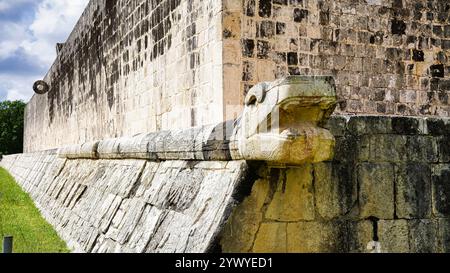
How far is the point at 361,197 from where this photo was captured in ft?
10.4

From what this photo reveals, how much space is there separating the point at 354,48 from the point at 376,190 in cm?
579

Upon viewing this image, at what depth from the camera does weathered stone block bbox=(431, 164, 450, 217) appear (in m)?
3.38

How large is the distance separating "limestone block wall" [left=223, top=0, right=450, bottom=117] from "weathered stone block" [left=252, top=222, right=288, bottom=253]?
4.66 metres

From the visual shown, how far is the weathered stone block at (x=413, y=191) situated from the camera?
3.27m

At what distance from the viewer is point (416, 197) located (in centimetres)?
332

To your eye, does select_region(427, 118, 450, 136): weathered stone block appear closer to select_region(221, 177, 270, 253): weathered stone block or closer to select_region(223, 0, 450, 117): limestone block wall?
select_region(221, 177, 270, 253): weathered stone block

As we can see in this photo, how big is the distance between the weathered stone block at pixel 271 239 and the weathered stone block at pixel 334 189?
244 mm

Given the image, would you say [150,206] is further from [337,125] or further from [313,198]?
[337,125]

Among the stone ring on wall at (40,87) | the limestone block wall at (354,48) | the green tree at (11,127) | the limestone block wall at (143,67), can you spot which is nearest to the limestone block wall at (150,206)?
the limestone block wall at (143,67)

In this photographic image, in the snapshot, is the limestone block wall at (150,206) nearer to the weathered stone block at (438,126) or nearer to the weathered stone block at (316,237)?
the weathered stone block at (316,237)

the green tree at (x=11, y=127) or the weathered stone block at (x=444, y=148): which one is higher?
the green tree at (x=11, y=127)

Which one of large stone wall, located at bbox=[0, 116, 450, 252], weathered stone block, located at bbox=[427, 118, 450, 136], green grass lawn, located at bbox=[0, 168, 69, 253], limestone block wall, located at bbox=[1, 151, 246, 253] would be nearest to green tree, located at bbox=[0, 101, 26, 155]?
green grass lawn, located at bbox=[0, 168, 69, 253]
